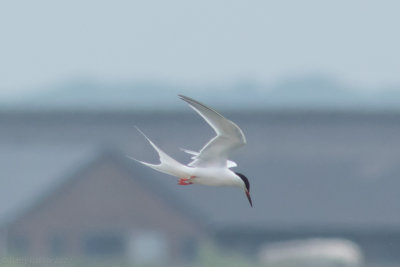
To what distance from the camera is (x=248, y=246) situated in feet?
124

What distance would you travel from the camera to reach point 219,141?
1205cm

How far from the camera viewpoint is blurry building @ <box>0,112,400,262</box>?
37.2 m

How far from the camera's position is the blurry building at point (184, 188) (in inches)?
1463

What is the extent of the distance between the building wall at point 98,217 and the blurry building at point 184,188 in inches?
1.3

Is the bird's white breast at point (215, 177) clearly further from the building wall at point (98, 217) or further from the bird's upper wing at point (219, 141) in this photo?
the building wall at point (98, 217)

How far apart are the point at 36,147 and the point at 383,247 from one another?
11.6 metres

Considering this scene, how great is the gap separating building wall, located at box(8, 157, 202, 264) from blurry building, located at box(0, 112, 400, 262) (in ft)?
0.11

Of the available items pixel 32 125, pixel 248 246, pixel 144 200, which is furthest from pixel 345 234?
pixel 32 125

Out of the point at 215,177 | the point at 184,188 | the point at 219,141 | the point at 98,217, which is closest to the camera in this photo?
the point at 219,141

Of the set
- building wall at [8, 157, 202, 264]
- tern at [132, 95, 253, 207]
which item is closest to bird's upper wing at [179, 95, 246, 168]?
tern at [132, 95, 253, 207]

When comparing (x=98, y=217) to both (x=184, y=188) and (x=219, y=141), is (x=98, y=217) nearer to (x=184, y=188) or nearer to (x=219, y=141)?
(x=184, y=188)

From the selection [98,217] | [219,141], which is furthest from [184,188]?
[219,141]

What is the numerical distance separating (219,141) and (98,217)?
26591 millimetres

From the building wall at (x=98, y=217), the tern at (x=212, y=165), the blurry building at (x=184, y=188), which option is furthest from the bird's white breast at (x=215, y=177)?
the building wall at (x=98, y=217)
